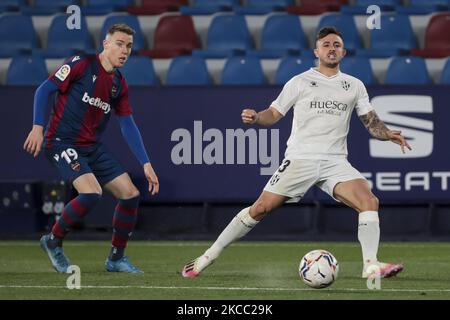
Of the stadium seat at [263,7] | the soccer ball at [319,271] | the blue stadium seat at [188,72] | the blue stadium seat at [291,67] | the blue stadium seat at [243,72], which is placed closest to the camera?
the soccer ball at [319,271]

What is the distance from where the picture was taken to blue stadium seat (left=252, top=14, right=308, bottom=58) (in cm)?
1681

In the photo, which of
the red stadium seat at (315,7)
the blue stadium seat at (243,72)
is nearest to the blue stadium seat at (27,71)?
the blue stadium seat at (243,72)

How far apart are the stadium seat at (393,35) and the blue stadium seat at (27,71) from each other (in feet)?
14.0

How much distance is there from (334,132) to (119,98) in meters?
1.98

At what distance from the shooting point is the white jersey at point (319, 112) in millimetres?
9859

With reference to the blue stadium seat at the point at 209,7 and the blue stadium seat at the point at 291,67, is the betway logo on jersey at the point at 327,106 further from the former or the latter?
the blue stadium seat at the point at 209,7

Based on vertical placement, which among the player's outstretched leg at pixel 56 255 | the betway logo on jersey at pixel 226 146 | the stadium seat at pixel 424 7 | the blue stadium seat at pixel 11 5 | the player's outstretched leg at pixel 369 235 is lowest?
the player's outstretched leg at pixel 56 255

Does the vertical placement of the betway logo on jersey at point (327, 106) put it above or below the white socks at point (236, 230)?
above

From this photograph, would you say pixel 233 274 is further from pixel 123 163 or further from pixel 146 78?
pixel 146 78

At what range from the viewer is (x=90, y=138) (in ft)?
35.0

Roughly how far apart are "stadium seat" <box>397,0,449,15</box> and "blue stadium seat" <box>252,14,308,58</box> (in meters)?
1.39

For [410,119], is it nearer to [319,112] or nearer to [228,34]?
[228,34]

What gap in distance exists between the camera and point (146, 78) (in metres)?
16.2
